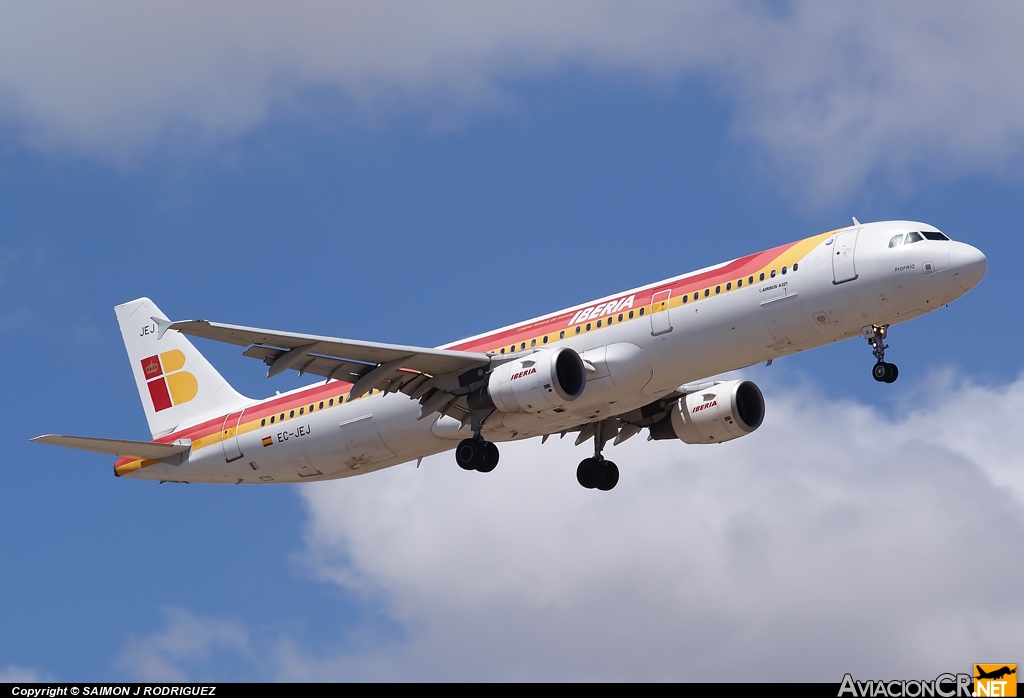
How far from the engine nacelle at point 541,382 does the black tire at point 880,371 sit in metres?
7.73

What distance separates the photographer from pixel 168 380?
4978 centimetres

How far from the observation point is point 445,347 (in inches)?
1661

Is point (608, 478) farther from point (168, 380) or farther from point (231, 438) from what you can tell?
point (168, 380)

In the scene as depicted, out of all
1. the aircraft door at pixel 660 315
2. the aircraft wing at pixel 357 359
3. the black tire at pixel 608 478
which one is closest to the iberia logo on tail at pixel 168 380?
the aircraft wing at pixel 357 359

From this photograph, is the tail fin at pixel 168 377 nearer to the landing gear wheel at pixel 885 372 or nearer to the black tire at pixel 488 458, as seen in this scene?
the black tire at pixel 488 458

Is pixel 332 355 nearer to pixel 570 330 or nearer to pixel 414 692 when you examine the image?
pixel 570 330

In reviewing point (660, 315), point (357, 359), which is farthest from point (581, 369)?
point (357, 359)

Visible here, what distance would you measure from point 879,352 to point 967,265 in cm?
321

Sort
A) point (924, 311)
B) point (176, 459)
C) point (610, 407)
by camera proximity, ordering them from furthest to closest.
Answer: point (176, 459) < point (610, 407) < point (924, 311)

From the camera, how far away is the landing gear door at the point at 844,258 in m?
35.4

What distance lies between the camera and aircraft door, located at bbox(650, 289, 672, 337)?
36.9 metres

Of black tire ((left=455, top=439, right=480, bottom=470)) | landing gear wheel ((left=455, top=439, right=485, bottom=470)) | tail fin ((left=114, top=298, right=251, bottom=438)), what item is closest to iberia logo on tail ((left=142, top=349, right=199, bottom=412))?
tail fin ((left=114, top=298, right=251, bottom=438))

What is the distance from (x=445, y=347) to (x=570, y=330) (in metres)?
4.94

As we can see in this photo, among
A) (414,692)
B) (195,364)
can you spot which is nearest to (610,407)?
(414,692)
